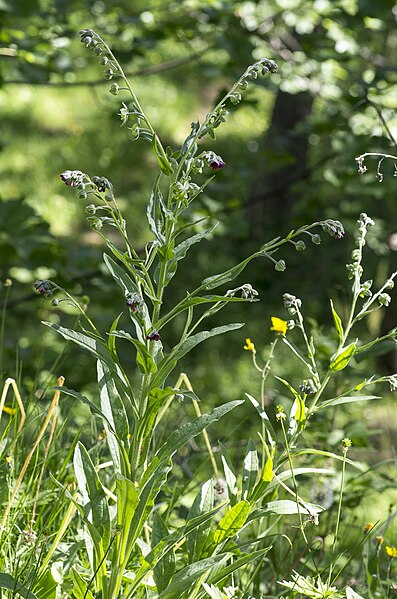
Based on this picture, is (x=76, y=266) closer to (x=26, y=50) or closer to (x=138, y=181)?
(x=26, y=50)

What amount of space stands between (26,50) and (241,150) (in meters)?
4.49

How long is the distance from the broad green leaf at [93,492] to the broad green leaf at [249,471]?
22 centimetres

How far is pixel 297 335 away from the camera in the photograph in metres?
4.74

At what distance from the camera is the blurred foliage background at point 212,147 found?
9.31 ft

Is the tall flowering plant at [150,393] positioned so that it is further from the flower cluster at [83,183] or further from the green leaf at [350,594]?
the green leaf at [350,594]

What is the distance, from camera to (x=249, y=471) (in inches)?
53.0

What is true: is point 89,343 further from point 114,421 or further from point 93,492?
point 93,492

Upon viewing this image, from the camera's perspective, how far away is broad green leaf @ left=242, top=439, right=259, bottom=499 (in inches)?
52.1

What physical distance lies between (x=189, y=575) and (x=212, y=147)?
235 inches

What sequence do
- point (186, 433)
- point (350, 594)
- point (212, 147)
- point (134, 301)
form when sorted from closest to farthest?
point (134, 301), point (186, 433), point (350, 594), point (212, 147)

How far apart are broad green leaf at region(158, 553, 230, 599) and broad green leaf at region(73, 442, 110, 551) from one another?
127 millimetres

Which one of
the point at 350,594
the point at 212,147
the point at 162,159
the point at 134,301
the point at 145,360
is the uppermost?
the point at 162,159

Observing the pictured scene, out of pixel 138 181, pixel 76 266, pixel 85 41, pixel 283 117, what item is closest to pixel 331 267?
pixel 283 117

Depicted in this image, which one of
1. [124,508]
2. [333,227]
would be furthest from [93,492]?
[333,227]
